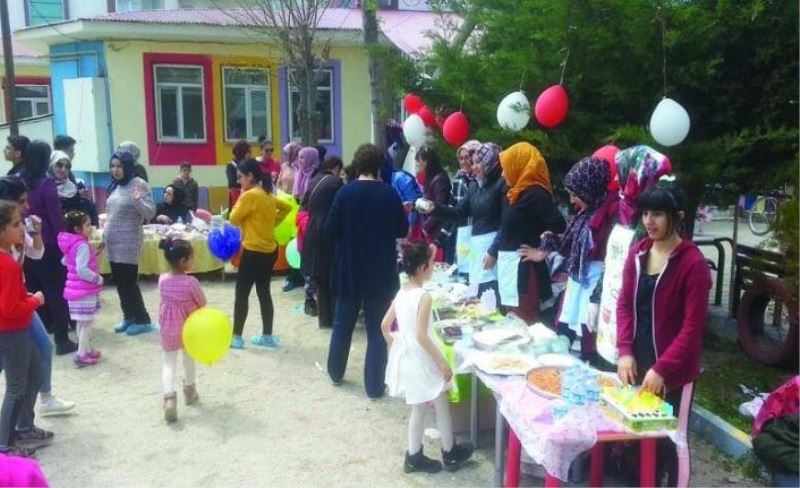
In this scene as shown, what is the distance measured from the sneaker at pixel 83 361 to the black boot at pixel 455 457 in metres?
3.32

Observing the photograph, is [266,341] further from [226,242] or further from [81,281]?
[81,281]

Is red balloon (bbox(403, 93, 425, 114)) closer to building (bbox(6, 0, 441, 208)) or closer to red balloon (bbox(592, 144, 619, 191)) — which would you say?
red balloon (bbox(592, 144, 619, 191))

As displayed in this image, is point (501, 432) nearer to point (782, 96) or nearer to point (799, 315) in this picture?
point (799, 315)

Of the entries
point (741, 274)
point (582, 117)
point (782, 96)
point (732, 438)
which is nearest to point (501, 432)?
point (732, 438)

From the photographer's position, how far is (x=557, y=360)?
141 inches

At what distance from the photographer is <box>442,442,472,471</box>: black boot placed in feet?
12.9

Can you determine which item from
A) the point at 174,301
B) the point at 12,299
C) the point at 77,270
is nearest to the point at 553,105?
the point at 174,301

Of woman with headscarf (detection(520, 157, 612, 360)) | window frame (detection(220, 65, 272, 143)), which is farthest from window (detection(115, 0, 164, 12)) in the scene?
woman with headscarf (detection(520, 157, 612, 360))

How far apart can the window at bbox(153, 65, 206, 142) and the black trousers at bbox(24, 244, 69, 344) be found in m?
9.83

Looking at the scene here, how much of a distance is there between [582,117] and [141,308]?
4.32 meters

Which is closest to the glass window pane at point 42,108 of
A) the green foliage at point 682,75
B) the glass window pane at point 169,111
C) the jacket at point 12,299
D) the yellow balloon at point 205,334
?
the glass window pane at point 169,111

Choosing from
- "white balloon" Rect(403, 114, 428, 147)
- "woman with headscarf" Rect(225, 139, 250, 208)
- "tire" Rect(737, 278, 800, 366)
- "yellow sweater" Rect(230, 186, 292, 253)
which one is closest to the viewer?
"tire" Rect(737, 278, 800, 366)

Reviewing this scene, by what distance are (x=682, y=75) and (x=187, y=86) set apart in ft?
41.2

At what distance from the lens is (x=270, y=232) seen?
19.7 ft
